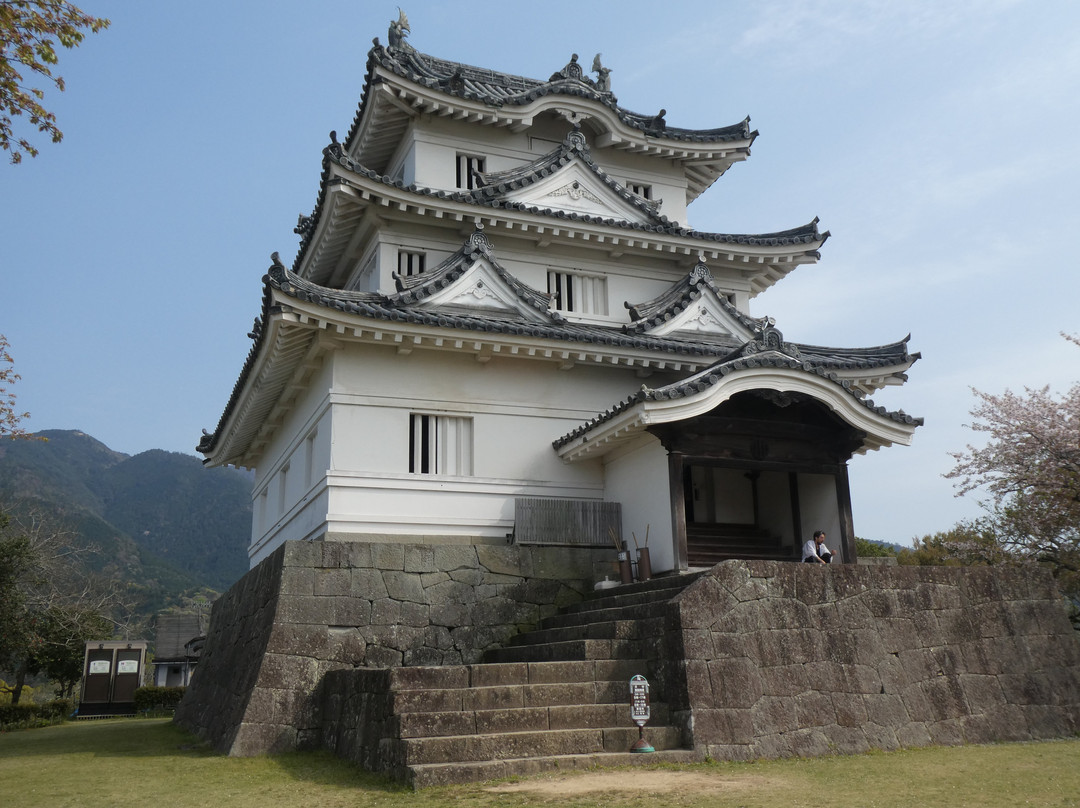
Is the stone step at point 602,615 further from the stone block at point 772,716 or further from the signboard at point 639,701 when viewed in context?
the signboard at point 639,701

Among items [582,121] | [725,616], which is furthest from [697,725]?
[582,121]

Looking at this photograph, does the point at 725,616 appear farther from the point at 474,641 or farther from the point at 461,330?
the point at 461,330

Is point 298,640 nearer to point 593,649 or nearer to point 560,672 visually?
point 560,672

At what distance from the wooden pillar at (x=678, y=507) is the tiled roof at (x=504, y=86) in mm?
9140

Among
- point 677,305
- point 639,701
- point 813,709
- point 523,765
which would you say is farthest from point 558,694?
point 677,305

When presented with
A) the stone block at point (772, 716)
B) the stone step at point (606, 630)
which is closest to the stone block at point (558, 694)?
the stone step at point (606, 630)

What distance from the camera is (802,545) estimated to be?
1452 cm

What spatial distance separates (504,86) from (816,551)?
13705 mm

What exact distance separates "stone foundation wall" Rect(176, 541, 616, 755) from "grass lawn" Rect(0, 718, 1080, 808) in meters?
0.91

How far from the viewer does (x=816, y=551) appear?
12.7 metres

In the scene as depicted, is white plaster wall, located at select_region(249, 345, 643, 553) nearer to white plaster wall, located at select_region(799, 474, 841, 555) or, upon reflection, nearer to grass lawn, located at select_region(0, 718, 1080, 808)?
white plaster wall, located at select_region(799, 474, 841, 555)

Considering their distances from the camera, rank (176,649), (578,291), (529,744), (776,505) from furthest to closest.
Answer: (176,649), (578,291), (776,505), (529,744)

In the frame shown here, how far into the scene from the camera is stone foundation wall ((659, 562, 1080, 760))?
→ 960cm

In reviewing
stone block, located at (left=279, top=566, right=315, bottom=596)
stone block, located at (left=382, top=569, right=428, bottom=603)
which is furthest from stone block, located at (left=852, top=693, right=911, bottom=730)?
stone block, located at (left=279, top=566, right=315, bottom=596)
